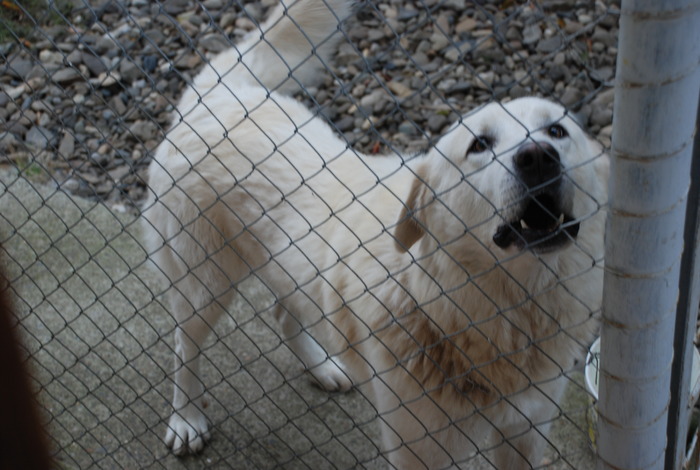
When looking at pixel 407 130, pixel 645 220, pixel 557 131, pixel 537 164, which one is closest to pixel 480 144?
pixel 557 131

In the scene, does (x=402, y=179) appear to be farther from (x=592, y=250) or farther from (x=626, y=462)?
(x=626, y=462)

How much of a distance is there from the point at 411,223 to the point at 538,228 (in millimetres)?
450

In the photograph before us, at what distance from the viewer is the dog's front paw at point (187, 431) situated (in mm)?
3330

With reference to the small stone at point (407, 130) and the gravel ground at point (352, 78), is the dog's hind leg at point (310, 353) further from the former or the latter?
the small stone at point (407, 130)

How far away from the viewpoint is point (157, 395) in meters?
3.67

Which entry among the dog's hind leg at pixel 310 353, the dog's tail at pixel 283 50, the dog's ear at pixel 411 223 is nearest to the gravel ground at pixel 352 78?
the dog's tail at pixel 283 50

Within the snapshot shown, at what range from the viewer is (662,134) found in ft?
5.04

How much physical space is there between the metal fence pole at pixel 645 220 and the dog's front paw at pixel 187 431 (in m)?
1.96

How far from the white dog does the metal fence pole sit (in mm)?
152

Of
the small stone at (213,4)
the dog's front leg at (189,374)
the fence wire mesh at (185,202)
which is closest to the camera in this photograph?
the fence wire mesh at (185,202)

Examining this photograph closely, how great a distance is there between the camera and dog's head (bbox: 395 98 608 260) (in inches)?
77.0

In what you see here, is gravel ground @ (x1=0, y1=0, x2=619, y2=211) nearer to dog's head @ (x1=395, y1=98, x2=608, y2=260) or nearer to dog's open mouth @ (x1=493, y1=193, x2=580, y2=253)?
dog's head @ (x1=395, y1=98, x2=608, y2=260)

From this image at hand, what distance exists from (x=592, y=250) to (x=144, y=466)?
6.95 ft

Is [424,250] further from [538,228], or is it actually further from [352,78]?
[352,78]
